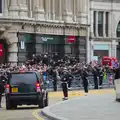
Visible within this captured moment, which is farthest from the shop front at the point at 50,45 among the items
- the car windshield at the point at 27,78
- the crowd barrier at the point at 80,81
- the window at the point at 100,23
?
the car windshield at the point at 27,78

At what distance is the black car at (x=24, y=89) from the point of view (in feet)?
88.9

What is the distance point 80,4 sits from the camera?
66.5 metres

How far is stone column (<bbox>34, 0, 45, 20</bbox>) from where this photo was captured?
60656mm

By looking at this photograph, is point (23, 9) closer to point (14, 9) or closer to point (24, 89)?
point (14, 9)

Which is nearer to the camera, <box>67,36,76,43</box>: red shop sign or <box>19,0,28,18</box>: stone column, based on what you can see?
<box>19,0,28,18</box>: stone column

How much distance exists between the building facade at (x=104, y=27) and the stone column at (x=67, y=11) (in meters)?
6.07

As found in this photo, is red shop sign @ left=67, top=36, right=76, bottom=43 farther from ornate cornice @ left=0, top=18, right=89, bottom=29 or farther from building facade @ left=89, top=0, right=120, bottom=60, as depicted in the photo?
building facade @ left=89, top=0, right=120, bottom=60

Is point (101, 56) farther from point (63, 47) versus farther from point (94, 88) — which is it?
point (94, 88)

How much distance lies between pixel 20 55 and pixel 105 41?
16506mm

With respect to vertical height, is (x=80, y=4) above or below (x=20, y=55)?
above

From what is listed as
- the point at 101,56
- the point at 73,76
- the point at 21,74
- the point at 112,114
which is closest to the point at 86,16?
the point at 101,56

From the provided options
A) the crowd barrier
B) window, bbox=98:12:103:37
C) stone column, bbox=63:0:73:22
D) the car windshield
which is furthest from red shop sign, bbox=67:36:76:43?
the car windshield

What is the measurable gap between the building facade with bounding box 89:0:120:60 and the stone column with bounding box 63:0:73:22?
19.9 ft

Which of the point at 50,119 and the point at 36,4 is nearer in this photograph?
the point at 50,119
